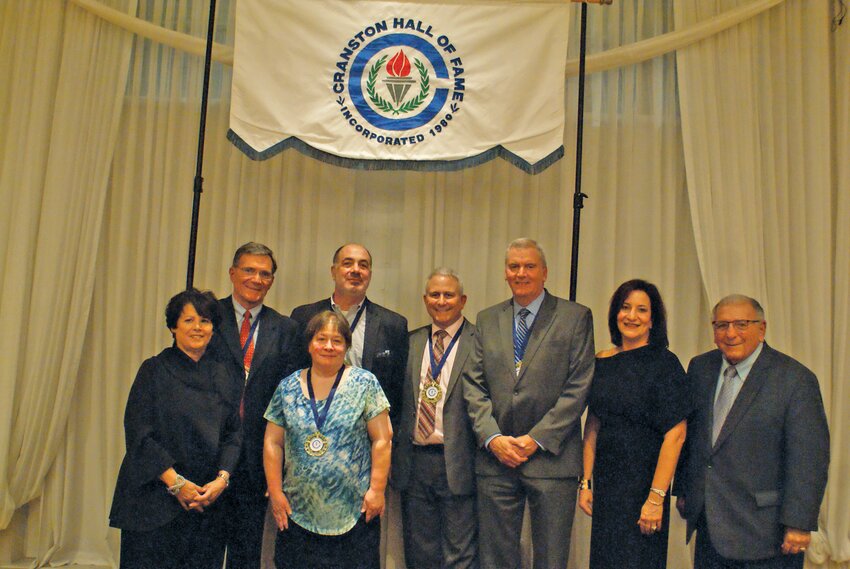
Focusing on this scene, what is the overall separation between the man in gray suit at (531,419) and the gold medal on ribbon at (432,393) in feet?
0.57

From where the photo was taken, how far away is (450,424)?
3.43 meters

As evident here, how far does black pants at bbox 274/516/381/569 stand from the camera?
307 centimetres

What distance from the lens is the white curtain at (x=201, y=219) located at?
13.9ft

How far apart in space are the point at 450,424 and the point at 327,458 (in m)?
0.63

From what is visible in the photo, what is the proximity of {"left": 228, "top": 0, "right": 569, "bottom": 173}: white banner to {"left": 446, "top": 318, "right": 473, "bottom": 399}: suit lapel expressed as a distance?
89cm

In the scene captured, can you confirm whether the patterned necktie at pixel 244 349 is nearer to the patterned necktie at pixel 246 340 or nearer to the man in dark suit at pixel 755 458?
the patterned necktie at pixel 246 340

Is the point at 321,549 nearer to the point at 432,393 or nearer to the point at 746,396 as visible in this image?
the point at 432,393

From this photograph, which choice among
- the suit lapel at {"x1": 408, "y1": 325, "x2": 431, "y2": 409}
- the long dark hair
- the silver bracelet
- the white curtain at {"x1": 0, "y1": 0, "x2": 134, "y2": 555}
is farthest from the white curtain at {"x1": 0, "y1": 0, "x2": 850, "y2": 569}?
the silver bracelet

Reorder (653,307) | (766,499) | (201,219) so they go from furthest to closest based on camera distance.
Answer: (201,219) → (653,307) → (766,499)

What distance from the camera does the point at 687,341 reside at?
4305 mm

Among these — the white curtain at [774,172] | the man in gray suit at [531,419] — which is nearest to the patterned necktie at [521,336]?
the man in gray suit at [531,419]

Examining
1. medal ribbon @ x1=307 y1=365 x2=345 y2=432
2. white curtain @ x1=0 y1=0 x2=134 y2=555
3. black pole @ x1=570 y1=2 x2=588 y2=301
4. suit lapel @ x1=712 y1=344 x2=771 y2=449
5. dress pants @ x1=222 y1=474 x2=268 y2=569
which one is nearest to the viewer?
suit lapel @ x1=712 y1=344 x2=771 y2=449

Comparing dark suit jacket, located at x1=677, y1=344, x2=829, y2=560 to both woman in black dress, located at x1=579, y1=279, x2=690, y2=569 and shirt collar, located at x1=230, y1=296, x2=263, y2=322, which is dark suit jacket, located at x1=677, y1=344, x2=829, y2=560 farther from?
shirt collar, located at x1=230, y1=296, x2=263, y2=322

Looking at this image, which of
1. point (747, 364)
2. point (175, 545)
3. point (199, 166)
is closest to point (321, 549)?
point (175, 545)
